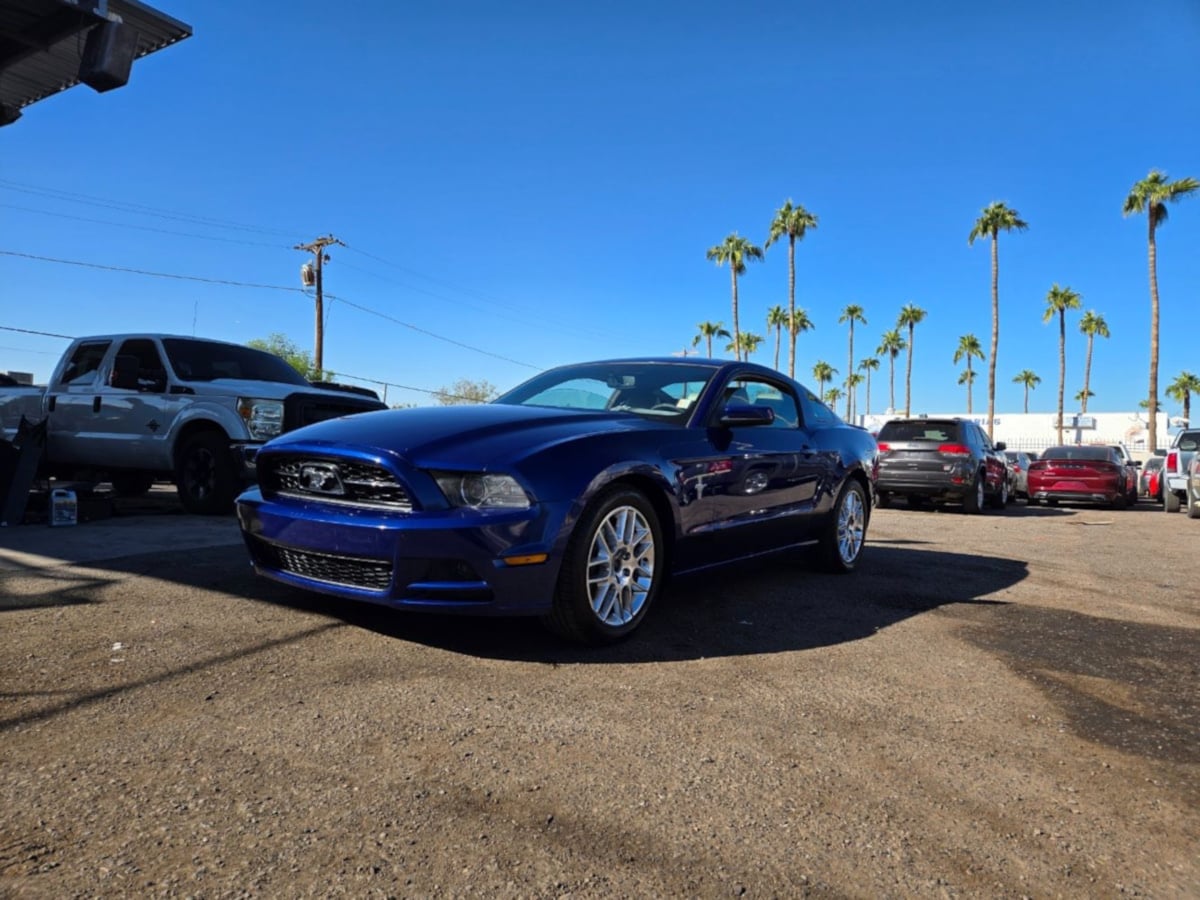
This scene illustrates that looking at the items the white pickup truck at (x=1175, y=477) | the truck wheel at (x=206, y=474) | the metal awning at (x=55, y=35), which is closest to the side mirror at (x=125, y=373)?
the truck wheel at (x=206, y=474)

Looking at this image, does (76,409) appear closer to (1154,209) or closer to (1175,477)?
(1175,477)

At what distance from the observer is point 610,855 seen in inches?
75.0

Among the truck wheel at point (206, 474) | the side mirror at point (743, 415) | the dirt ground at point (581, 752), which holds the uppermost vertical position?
the side mirror at point (743, 415)

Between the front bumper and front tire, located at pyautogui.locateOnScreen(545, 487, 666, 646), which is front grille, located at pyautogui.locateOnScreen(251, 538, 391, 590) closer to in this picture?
the front bumper

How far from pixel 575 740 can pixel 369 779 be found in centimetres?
66

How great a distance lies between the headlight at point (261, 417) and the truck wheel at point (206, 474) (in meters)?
0.28

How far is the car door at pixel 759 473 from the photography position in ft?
14.7

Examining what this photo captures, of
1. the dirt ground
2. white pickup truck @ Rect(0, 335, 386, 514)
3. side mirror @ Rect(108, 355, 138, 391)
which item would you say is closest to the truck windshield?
white pickup truck @ Rect(0, 335, 386, 514)

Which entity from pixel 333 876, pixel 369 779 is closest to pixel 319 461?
pixel 369 779

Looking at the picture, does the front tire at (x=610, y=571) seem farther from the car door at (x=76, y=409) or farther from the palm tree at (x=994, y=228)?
the palm tree at (x=994, y=228)

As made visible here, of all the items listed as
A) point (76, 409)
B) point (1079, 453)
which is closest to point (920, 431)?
point (1079, 453)

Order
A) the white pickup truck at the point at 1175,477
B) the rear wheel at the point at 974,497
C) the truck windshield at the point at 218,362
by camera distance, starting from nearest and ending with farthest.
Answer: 1. the truck windshield at the point at 218,362
2. the rear wheel at the point at 974,497
3. the white pickup truck at the point at 1175,477

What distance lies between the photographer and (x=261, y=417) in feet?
25.7

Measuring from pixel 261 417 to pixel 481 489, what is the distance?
529 centimetres
